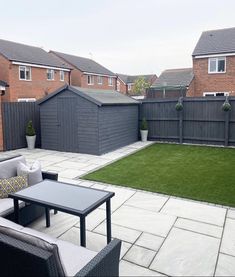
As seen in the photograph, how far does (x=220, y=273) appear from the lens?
3.06 m

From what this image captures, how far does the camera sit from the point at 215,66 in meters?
19.0

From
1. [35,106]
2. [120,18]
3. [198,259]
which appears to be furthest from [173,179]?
[120,18]

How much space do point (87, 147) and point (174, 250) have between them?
681 centimetres

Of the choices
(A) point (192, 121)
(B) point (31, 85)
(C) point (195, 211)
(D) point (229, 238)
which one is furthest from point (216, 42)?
(D) point (229, 238)

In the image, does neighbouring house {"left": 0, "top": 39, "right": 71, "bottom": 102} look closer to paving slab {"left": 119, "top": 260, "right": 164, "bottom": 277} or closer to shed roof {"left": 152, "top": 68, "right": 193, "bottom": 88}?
shed roof {"left": 152, "top": 68, "right": 193, "bottom": 88}

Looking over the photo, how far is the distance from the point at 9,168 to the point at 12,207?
2.83 feet

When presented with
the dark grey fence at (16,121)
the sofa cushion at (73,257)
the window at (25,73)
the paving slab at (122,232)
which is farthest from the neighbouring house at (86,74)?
the sofa cushion at (73,257)

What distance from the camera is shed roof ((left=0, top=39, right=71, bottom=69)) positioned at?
21.3 m

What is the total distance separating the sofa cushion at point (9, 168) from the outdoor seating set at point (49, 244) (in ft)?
0.06

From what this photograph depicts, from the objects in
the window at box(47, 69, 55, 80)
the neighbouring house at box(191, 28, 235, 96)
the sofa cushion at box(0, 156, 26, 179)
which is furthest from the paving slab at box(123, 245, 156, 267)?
the window at box(47, 69, 55, 80)

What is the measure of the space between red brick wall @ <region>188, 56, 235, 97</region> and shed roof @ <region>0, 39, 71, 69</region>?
43.3ft

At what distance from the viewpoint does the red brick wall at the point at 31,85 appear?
20719mm

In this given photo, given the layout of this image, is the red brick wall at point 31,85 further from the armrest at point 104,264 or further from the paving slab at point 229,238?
the armrest at point 104,264

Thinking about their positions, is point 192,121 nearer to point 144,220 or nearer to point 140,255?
point 144,220
